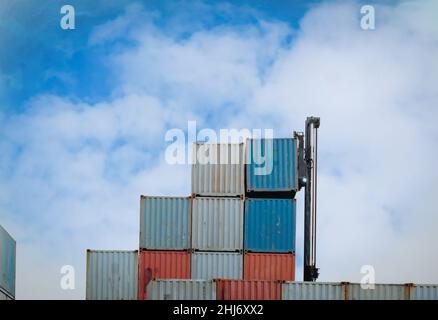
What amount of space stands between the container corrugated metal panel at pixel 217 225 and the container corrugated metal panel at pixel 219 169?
0.73 metres

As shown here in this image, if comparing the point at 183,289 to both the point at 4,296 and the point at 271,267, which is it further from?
the point at 4,296

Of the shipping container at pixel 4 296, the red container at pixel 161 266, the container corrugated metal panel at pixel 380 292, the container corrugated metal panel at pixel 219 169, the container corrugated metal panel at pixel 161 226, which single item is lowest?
the shipping container at pixel 4 296

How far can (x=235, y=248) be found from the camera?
113ft

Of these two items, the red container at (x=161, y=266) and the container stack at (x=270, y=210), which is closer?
the red container at (x=161, y=266)

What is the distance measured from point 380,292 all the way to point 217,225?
27.3ft

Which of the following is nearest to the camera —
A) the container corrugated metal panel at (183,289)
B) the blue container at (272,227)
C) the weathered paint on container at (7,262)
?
the container corrugated metal panel at (183,289)

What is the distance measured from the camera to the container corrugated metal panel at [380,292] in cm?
2972

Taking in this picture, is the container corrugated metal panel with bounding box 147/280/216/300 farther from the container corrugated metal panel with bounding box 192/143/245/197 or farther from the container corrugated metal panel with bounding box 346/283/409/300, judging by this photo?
the container corrugated metal panel with bounding box 192/143/245/197

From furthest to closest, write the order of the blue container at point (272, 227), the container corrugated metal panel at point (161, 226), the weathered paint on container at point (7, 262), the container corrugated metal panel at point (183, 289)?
1. the container corrugated metal panel at point (161, 226)
2. the blue container at point (272, 227)
3. the weathered paint on container at point (7, 262)
4. the container corrugated metal panel at point (183, 289)

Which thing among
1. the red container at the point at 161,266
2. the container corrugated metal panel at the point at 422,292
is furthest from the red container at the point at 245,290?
the container corrugated metal panel at the point at 422,292

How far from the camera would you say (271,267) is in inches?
1330

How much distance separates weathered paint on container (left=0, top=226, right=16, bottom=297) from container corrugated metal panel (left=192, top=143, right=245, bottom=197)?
28.7 ft

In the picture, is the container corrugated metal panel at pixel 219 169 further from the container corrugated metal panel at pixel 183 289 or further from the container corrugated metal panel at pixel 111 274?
the container corrugated metal panel at pixel 183 289
